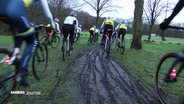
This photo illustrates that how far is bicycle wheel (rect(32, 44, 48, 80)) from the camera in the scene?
5.41 m

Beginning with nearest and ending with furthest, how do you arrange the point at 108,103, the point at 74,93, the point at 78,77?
the point at 108,103, the point at 74,93, the point at 78,77

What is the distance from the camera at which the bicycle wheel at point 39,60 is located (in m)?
5.41

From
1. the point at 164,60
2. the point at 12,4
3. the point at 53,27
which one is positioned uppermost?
the point at 12,4

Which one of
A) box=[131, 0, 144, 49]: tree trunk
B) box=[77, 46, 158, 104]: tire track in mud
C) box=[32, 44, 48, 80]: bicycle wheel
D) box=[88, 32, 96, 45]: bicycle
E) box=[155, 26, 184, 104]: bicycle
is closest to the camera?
box=[155, 26, 184, 104]: bicycle

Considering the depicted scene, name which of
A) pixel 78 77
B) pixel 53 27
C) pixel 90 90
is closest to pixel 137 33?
pixel 78 77

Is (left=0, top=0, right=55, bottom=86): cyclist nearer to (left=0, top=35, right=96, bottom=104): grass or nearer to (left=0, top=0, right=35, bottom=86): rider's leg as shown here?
(left=0, top=0, right=35, bottom=86): rider's leg

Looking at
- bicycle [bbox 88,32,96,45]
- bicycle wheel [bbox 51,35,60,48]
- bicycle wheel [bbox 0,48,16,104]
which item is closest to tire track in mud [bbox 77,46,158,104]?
bicycle wheel [bbox 0,48,16,104]

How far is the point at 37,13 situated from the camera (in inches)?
1421

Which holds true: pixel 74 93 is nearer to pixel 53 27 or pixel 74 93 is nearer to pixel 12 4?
pixel 53 27

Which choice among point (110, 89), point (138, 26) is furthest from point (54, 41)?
point (110, 89)

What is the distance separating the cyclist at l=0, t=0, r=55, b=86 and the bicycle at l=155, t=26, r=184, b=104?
2066mm

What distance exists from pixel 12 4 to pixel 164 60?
2.74m

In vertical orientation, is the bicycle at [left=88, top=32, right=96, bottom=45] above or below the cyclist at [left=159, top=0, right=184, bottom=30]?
below

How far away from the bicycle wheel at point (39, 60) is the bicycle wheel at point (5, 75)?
126cm
